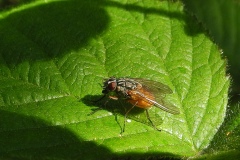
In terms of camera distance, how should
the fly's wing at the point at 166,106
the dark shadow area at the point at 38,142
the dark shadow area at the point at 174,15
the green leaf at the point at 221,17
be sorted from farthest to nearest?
the green leaf at the point at 221,17
the dark shadow area at the point at 174,15
the fly's wing at the point at 166,106
the dark shadow area at the point at 38,142

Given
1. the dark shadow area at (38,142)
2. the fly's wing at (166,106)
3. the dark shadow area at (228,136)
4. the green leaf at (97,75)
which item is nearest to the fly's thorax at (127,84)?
the green leaf at (97,75)

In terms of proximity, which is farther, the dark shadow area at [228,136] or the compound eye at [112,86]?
the compound eye at [112,86]

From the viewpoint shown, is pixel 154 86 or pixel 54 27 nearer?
pixel 154 86

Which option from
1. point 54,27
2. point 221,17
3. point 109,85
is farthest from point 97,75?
point 221,17

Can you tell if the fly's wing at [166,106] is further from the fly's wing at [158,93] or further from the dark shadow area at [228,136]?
the dark shadow area at [228,136]

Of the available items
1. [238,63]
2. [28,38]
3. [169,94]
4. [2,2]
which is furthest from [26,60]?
[238,63]

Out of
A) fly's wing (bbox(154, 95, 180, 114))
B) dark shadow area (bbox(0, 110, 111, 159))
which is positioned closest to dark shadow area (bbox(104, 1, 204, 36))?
fly's wing (bbox(154, 95, 180, 114))

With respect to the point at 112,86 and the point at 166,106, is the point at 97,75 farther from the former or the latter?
the point at 166,106
